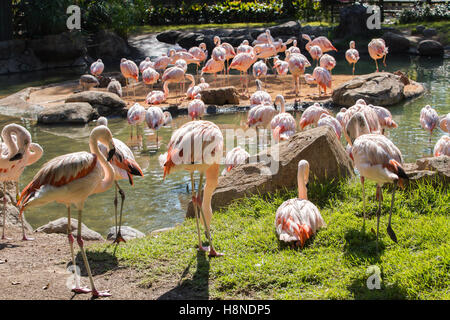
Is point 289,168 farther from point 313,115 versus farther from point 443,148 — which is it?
point 313,115

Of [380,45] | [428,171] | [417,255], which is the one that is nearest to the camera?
[417,255]

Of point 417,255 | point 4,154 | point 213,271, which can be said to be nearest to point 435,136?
point 417,255

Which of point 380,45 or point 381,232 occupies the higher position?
point 380,45

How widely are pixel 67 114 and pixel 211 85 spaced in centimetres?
562

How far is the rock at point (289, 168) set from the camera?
5.66 metres

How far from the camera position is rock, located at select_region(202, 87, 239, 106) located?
1374 centimetres

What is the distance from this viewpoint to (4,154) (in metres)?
5.66

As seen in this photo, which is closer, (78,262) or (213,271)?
(213,271)

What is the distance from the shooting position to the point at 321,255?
4309 millimetres

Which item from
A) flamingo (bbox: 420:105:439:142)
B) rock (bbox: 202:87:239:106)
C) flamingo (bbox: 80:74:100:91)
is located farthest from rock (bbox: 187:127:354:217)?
flamingo (bbox: 80:74:100:91)

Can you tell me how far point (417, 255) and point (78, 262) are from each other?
311 cm

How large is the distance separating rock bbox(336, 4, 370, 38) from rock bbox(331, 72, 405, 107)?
12582 millimetres

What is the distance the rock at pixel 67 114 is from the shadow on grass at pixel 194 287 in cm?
928
